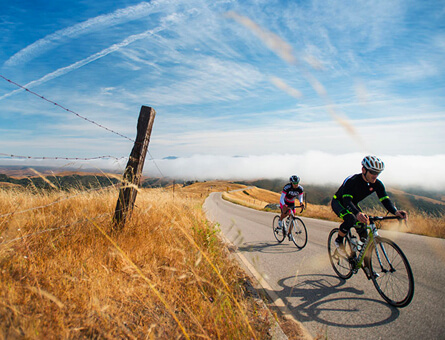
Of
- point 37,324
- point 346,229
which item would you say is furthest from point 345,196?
point 37,324

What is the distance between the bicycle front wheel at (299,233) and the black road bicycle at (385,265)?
2.53 metres

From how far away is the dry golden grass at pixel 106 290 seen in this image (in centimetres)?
212

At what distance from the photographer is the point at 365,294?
3.98m

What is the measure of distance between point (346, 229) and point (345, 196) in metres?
0.73

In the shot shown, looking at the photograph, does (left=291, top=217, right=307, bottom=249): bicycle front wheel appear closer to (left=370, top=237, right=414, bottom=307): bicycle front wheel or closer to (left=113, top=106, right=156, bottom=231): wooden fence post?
(left=370, top=237, right=414, bottom=307): bicycle front wheel

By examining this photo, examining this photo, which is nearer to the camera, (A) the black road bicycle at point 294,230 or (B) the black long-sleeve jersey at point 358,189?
(B) the black long-sleeve jersey at point 358,189

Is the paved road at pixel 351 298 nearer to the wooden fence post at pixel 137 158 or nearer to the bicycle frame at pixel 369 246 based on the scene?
the bicycle frame at pixel 369 246

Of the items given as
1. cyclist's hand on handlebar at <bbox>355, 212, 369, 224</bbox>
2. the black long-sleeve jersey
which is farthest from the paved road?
the black long-sleeve jersey

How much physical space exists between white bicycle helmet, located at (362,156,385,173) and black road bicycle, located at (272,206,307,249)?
2985 mm

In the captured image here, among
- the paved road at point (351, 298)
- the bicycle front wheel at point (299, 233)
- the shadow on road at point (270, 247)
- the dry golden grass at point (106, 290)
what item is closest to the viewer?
the dry golden grass at point (106, 290)

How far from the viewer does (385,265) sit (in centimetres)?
391

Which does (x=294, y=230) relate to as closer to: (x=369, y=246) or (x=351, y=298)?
(x=369, y=246)

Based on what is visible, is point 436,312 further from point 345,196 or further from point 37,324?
point 37,324

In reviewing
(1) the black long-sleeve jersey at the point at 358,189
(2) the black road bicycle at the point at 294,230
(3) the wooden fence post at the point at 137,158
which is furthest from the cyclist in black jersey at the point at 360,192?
(3) the wooden fence post at the point at 137,158
